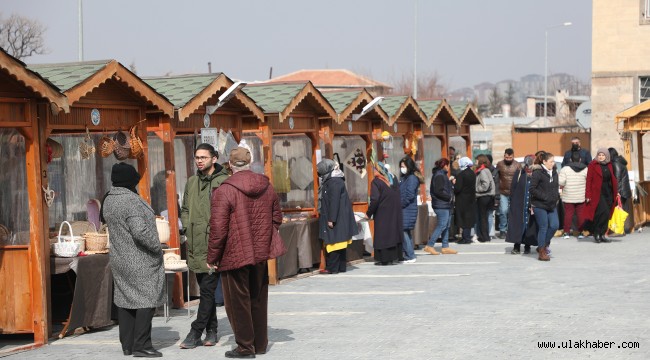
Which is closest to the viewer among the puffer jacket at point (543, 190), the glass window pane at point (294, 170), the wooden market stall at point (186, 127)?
the wooden market stall at point (186, 127)

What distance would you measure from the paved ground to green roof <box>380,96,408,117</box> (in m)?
4.16

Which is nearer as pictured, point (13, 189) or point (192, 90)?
point (13, 189)

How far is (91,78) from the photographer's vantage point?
10.7 m

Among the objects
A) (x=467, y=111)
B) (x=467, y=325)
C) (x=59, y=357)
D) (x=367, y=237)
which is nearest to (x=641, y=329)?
(x=467, y=325)

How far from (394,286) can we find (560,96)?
73446mm

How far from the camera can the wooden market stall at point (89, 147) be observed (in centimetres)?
1058

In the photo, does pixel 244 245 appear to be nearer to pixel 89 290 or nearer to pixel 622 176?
pixel 89 290

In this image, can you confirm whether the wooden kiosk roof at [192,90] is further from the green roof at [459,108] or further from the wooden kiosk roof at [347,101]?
the green roof at [459,108]

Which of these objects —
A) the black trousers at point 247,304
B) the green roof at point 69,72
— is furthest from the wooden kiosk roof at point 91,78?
the black trousers at point 247,304

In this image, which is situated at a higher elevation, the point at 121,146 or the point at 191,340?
the point at 121,146

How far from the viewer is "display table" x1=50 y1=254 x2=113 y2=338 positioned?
10.5 metres

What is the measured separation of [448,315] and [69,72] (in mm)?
4609

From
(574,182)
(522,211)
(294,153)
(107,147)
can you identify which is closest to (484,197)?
(574,182)

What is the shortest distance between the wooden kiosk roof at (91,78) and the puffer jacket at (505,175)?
9.70 meters
